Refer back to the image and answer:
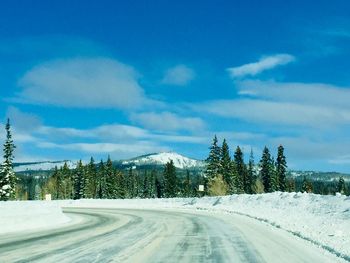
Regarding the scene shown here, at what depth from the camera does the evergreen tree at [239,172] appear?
10494 cm

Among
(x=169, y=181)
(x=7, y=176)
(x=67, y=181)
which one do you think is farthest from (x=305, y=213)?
(x=67, y=181)

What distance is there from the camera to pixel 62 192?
142875mm

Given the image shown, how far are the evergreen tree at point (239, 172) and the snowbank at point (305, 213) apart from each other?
4412cm

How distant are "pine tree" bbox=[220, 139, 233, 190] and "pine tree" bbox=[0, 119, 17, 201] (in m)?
39.8

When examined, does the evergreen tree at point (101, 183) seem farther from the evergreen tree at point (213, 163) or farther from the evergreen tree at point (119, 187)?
the evergreen tree at point (213, 163)

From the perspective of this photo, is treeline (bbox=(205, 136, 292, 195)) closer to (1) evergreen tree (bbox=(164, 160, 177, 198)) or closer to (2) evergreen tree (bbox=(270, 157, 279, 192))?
(2) evergreen tree (bbox=(270, 157, 279, 192))

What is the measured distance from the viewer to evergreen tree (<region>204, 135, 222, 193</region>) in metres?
93.3

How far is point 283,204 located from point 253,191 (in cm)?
7310

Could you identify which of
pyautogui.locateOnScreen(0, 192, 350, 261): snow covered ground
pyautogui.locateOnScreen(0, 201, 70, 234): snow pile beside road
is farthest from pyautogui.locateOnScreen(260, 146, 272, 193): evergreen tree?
pyautogui.locateOnScreen(0, 201, 70, 234): snow pile beside road

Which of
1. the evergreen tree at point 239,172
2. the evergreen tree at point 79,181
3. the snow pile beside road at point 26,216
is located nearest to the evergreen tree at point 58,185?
the evergreen tree at point 79,181

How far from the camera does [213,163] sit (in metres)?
94.1

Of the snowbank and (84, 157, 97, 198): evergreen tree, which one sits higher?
(84, 157, 97, 198): evergreen tree

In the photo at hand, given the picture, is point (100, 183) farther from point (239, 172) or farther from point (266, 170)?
point (266, 170)

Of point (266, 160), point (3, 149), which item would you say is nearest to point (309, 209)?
point (3, 149)
